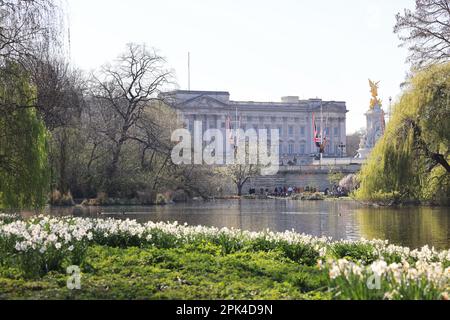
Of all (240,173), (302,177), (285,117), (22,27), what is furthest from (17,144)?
(285,117)

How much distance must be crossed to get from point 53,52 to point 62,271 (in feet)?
30.9

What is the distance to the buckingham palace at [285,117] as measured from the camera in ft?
423

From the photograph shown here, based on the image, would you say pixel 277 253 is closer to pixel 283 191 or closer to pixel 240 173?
pixel 240 173

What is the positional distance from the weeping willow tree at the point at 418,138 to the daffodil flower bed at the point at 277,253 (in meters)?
13.9

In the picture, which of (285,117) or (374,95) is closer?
(374,95)

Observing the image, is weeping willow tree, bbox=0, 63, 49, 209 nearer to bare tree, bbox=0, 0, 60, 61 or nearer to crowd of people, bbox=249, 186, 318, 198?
bare tree, bbox=0, 0, 60, 61

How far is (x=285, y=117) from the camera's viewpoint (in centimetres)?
14038

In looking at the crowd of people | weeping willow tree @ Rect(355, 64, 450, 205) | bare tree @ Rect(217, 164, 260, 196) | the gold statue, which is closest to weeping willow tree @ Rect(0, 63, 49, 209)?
weeping willow tree @ Rect(355, 64, 450, 205)

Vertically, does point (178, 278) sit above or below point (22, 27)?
below

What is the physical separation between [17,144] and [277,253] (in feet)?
30.1

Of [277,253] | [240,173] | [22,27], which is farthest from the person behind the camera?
[240,173]

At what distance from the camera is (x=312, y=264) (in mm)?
13398
